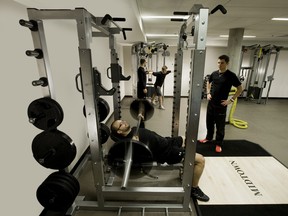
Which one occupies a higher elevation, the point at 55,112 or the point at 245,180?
the point at 55,112

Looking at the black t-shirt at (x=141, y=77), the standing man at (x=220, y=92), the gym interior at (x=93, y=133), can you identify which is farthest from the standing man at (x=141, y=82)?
the standing man at (x=220, y=92)

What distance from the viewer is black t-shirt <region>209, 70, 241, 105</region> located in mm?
2598

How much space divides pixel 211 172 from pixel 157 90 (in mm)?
3176

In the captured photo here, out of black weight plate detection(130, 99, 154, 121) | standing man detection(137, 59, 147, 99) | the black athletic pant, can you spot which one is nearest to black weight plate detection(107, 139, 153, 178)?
black weight plate detection(130, 99, 154, 121)

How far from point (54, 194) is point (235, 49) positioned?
14.1ft

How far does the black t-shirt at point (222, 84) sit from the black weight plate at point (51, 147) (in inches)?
89.5

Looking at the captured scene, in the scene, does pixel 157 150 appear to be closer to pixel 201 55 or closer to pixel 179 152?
pixel 179 152

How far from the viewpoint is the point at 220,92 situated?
266 centimetres

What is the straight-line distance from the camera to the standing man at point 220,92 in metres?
2.60

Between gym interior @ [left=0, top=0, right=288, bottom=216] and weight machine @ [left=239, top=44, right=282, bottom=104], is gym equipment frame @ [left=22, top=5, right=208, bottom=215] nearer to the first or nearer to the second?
gym interior @ [left=0, top=0, right=288, bottom=216]

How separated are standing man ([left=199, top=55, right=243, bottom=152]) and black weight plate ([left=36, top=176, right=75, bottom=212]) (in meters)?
2.35

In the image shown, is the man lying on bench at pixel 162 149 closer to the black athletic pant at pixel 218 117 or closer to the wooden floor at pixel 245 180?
the wooden floor at pixel 245 180

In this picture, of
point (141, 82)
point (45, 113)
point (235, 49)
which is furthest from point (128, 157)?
point (235, 49)

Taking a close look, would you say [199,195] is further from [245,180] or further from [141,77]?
[141,77]
